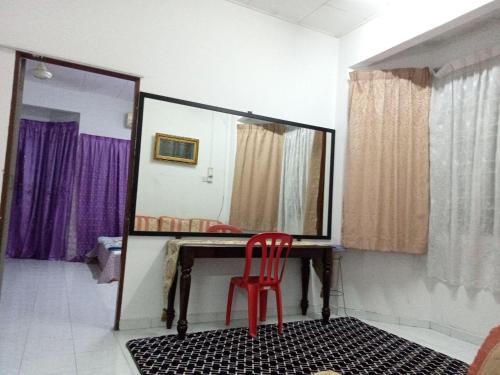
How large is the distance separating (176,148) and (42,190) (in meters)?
3.52

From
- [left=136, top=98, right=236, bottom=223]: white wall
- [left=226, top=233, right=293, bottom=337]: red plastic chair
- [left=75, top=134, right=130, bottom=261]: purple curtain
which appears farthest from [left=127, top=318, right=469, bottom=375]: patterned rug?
[left=75, top=134, right=130, bottom=261]: purple curtain

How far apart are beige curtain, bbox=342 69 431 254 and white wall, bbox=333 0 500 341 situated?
0.19 metres

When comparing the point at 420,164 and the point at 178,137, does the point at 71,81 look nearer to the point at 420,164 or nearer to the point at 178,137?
the point at 178,137

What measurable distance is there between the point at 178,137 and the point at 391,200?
6.42ft

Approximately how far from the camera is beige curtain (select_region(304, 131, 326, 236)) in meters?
3.44

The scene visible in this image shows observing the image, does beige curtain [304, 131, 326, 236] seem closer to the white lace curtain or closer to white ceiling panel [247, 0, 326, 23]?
the white lace curtain

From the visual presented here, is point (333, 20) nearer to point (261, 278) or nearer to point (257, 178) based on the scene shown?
point (257, 178)

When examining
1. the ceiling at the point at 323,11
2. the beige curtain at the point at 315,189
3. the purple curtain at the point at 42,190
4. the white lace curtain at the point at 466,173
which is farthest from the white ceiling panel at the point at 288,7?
the purple curtain at the point at 42,190

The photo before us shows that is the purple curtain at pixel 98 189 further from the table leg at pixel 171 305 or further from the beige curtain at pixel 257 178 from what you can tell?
the table leg at pixel 171 305

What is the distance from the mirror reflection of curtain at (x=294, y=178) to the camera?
3314mm

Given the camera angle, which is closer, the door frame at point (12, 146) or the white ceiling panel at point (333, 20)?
the door frame at point (12, 146)

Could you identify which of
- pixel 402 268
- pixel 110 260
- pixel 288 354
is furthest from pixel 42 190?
pixel 402 268

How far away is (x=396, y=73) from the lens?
319 centimetres

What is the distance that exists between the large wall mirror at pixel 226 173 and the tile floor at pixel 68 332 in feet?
2.63
